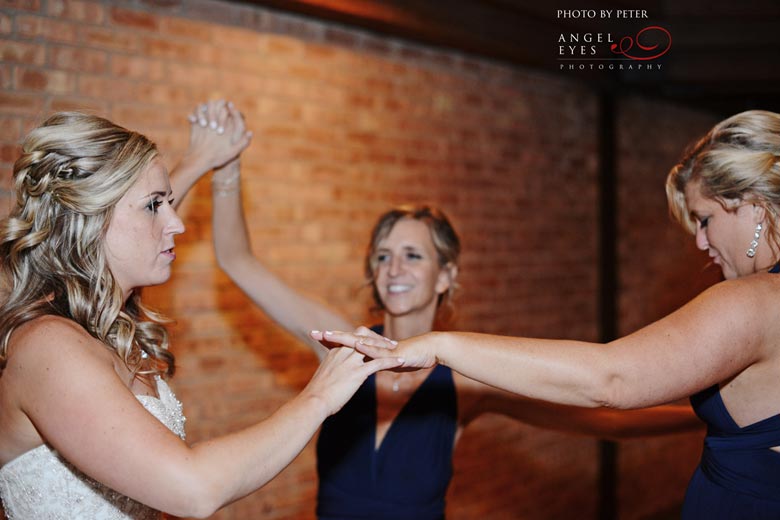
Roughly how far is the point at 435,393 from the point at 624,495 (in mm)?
3626

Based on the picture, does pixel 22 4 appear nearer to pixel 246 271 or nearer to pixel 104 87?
pixel 104 87

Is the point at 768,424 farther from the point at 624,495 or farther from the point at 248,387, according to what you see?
the point at 624,495

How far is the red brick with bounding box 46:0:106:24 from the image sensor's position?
2.58m

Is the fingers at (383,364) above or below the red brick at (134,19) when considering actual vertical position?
below

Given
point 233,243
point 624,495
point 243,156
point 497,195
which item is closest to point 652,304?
point 624,495

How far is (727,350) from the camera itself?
1607mm

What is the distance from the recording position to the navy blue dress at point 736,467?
70.3 inches

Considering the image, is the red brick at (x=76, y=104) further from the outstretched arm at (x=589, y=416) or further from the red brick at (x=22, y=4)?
the outstretched arm at (x=589, y=416)

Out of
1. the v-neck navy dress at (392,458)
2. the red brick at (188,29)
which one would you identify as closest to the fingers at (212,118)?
the red brick at (188,29)

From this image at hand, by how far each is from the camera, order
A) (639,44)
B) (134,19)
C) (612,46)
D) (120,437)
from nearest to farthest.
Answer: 1. (120,437)
2. (134,19)
3. (612,46)
4. (639,44)

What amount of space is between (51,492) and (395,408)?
1.11 meters

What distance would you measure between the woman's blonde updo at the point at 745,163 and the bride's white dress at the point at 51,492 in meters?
1.56

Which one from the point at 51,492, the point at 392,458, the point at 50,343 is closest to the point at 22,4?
the point at 50,343

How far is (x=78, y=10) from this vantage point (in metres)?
2.64
